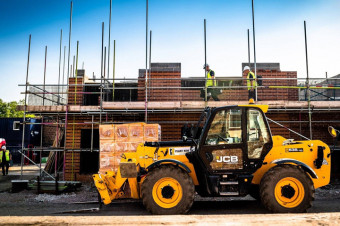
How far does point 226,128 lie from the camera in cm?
547

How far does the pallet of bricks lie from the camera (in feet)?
30.1

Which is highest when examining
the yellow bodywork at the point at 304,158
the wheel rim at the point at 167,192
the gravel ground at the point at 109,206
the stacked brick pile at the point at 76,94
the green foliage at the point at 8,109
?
the green foliage at the point at 8,109

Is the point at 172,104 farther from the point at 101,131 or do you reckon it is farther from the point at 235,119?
the point at 235,119

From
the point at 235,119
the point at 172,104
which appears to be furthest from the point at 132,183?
the point at 172,104

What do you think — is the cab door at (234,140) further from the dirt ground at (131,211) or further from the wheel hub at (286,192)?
the dirt ground at (131,211)

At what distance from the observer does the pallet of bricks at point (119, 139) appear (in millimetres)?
9164

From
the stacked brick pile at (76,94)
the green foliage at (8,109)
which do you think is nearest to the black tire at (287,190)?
the stacked brick pile at (76,94)

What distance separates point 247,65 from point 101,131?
743 centimetres

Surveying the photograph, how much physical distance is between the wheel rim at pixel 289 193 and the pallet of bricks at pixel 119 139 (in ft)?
16.0

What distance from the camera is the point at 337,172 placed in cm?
1108

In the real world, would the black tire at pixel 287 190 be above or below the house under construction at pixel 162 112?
below

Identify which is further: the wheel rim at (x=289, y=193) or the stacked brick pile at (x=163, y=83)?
the stacked brick pile at (x=163, y=83)

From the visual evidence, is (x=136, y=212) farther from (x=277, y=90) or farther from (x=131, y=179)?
(x=277, y=90)

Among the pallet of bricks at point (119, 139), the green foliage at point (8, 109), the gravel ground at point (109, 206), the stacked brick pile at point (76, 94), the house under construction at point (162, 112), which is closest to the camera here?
the gravel ground at point (109, 206)
